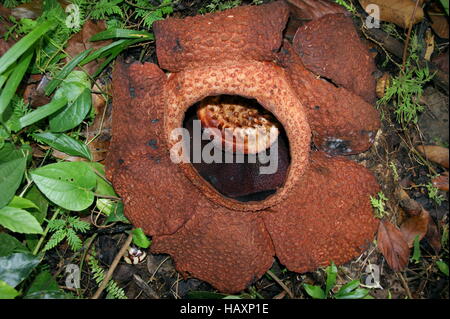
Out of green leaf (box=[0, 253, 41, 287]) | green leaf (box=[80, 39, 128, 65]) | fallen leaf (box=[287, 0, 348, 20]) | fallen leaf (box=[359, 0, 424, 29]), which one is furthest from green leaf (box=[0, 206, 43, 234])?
fallen leaf (box=[359, 0, 424, 29])

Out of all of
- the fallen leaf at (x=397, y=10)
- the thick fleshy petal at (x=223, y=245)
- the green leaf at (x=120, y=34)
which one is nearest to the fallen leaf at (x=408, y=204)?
the thick fleshy petal at (x=223, y=245)

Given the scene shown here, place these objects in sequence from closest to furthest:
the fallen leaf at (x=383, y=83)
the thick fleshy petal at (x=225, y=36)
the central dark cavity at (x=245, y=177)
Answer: the thick fleshy petal at (x=225, y=36) < the fallen leaf at (x=383, y=83) < the central dark cavity at (x=245, y=177)

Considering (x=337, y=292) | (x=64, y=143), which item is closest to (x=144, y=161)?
(x=64, y=143)

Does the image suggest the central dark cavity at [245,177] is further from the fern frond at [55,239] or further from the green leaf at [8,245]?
the green leaf at [8,245]

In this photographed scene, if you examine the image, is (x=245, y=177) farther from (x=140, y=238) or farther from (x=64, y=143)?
(x=64, y=143)
